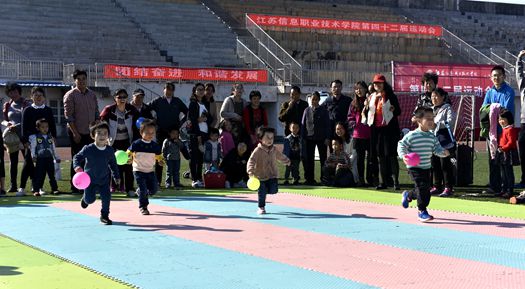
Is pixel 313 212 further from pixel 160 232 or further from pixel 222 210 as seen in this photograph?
pixel 160 232

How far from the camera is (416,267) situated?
679 centimetres

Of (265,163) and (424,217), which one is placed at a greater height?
(265,163)

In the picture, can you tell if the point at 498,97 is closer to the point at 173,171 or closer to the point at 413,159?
the point at 413,159

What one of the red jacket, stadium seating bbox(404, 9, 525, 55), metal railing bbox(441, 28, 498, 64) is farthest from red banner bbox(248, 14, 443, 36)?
the red jacket

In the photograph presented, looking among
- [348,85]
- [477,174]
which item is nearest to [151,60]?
[348,85]

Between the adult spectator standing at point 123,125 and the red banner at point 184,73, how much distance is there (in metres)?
17.8

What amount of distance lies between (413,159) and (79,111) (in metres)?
6.03

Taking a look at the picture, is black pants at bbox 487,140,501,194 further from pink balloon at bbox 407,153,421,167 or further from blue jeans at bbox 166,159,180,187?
blue jeans at bbox 166,159,180,187

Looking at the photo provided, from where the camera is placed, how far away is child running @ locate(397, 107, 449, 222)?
9.84m

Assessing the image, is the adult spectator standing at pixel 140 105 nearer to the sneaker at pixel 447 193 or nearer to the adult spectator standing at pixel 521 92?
the sneaker at pixel 447 193

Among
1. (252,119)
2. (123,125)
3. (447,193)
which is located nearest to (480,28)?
(252,119)

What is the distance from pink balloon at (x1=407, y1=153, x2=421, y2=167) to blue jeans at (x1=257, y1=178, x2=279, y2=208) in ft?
6.45

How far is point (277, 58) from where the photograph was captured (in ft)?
119

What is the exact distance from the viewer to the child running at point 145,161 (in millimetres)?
10500
